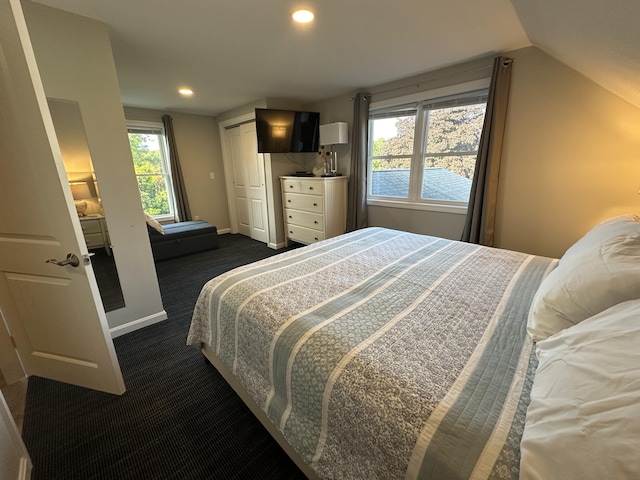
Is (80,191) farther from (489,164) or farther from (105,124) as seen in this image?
(489,164)

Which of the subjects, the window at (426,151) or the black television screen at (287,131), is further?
the black television screen at (287,131)

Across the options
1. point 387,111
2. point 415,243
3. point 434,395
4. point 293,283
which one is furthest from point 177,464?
point 387,111

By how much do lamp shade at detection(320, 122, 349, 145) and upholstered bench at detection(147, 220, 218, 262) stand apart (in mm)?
2386

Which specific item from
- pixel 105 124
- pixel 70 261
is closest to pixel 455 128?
pixel 105 124

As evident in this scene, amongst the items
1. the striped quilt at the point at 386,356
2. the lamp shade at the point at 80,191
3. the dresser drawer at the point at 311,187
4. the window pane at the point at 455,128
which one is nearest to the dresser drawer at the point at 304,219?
the dresser drawer at the point at 311,187

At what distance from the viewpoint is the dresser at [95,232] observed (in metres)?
1.97

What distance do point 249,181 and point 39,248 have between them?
357cm

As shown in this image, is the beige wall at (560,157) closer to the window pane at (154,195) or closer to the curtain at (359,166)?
the curtain at (359,166)

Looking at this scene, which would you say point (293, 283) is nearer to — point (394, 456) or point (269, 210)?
point (394, 456)

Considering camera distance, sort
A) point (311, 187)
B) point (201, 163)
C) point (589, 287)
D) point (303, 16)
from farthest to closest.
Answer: point (201, 163) → point (311, 187) → point (303, 16) → point (589, 287)

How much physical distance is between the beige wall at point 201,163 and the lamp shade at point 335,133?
2.55 meters

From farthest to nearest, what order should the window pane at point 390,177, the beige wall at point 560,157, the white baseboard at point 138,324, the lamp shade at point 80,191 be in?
the window pane at point 390,177 < the white baseboard at point 138,324 < the beige wall at point 560,157 < the lamp shade at point 80,191

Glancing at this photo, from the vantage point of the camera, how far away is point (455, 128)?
9.64 ft

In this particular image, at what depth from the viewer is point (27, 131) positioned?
1.21 m
